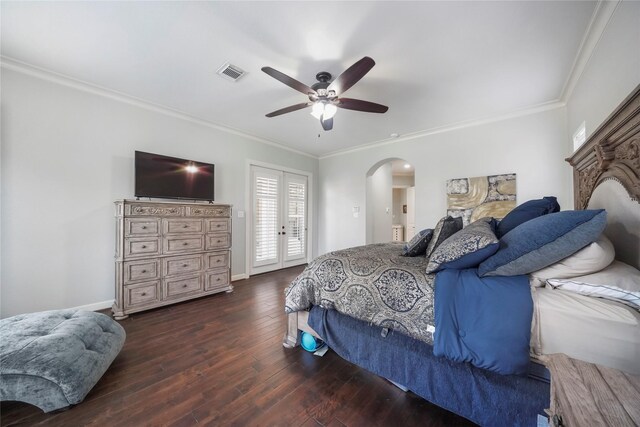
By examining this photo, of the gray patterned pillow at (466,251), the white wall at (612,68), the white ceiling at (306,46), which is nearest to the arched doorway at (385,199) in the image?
the white ceiling at (306,46)

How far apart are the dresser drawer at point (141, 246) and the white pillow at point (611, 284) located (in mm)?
3594

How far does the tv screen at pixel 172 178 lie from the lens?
2.91m

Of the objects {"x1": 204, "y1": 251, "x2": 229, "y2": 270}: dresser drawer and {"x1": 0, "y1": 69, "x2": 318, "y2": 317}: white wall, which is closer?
{"x1": 0, "y1": 69, "x2": 318, "y2": 317}: white wall

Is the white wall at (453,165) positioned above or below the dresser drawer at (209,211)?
above

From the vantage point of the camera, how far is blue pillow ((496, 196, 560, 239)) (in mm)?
1636

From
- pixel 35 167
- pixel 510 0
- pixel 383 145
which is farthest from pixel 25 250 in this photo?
pixel 383 145

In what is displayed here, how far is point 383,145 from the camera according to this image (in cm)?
452

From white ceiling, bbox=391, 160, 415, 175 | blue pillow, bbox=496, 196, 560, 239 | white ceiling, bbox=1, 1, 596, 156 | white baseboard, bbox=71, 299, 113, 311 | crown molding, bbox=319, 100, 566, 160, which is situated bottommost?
white baseboard, bbox=71, 299, 113, 311

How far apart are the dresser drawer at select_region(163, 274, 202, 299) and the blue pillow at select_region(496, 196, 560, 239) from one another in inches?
134

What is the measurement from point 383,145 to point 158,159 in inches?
149

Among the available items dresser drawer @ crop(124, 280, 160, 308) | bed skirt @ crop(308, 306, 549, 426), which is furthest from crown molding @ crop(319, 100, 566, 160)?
dresser drawer @ crop(124, 280, 160, 308)

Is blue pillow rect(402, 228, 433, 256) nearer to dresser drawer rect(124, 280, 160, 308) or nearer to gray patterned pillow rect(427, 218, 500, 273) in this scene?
gray patterned pillow rect(427, 218, 500, 273)

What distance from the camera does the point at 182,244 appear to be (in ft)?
9.75

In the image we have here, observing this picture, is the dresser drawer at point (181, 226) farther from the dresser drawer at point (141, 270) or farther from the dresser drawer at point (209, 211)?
the dresser drawer at point (141, 270)
